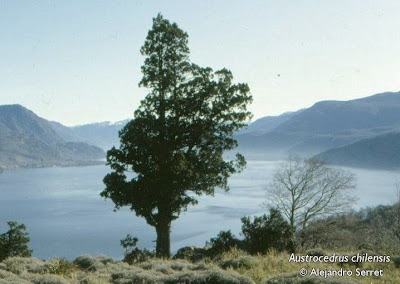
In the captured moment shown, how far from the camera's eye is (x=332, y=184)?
3638 centimetres

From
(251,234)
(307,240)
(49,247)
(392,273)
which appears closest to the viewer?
(392,273)

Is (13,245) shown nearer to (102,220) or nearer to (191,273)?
(191,273)

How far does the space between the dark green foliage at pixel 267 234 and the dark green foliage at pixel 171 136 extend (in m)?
5.36

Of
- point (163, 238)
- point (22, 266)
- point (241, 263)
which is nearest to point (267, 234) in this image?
point (241, 263)

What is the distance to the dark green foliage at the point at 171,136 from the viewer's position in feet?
84.3

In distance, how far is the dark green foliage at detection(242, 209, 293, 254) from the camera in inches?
824

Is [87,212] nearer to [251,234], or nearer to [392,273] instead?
[251,234]

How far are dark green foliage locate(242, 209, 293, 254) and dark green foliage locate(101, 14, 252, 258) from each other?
5.36 metres

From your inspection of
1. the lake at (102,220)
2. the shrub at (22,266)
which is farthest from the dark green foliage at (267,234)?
the lake at (102,220)

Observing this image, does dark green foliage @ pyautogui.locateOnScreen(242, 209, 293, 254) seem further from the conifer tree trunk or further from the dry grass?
the conifer tree trunk

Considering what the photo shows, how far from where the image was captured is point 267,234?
69.8ft

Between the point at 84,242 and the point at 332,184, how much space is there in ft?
257

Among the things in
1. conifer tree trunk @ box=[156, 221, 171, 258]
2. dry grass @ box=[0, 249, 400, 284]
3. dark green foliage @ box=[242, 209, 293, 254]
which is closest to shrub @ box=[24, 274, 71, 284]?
dry grass @ box=[0, 249, 400, 284]

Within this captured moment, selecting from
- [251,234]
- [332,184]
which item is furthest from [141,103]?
[332,184]
